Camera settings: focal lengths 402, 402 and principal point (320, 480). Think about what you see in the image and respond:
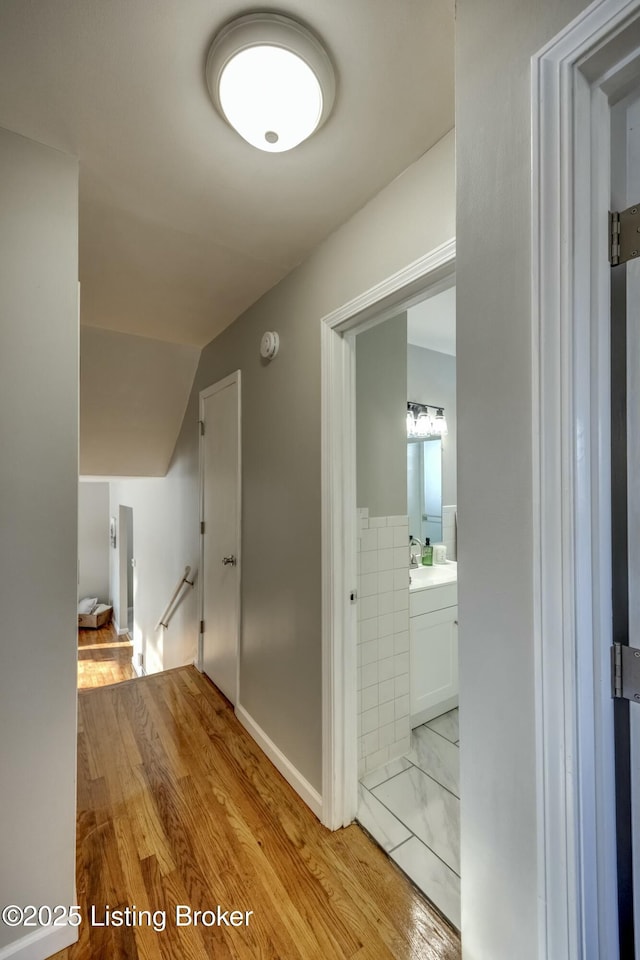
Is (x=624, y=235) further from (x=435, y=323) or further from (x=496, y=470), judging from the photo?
(x=435, y=323)

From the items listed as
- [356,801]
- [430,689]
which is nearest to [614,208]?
[356,801]

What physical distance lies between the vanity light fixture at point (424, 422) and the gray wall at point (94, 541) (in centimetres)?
609

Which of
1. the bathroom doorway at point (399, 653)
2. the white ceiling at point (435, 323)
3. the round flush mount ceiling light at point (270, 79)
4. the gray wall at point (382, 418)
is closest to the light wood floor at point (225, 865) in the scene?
the bathroom doorway at point (399, 653)

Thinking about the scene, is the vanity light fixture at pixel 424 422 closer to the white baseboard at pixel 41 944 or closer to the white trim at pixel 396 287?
the white trim at pixel 396 287

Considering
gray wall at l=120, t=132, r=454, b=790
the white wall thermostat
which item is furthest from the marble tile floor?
the white wall thermostat

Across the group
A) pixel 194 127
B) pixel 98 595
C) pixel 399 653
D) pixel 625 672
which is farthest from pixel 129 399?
pixel 98 595

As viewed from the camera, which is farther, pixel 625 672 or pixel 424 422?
pixel 424 422

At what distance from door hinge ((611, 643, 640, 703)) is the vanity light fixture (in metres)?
2.47

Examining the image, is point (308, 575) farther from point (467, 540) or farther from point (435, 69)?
point (435, 69)

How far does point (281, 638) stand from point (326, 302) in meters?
1.59

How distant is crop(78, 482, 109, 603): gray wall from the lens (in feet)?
22.9

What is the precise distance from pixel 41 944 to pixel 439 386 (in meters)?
3.37

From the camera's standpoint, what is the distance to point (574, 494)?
24.9 inches

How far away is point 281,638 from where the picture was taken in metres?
2.01
